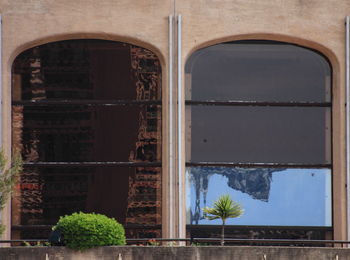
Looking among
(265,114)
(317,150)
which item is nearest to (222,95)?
(265,114)

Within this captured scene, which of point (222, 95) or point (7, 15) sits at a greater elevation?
point (7, 15)

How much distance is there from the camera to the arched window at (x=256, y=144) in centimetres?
2858

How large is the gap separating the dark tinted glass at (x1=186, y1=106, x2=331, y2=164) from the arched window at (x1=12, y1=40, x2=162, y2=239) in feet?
4.33

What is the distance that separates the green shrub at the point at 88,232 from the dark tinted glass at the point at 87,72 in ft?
19.6

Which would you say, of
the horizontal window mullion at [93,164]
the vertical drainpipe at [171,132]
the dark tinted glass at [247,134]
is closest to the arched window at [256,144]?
the dark tinted glass at [247,134]

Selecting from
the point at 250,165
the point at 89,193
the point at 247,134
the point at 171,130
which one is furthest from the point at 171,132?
the point at 89,193

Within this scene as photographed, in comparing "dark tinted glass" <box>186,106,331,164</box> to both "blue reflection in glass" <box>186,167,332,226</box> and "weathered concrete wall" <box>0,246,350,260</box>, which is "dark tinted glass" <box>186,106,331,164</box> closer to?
"blue reflection in glass" <box>186,167,332,226</box>

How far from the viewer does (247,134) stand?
28609 millimetres

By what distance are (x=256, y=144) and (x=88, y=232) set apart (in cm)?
776

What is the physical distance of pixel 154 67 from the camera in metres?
28.6

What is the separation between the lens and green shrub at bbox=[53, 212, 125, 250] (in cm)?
2312

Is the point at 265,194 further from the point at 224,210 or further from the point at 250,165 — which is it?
the point at 224,210

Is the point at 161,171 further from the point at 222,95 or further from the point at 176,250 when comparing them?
the point at 176,250

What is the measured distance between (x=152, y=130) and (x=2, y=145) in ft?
15.9
